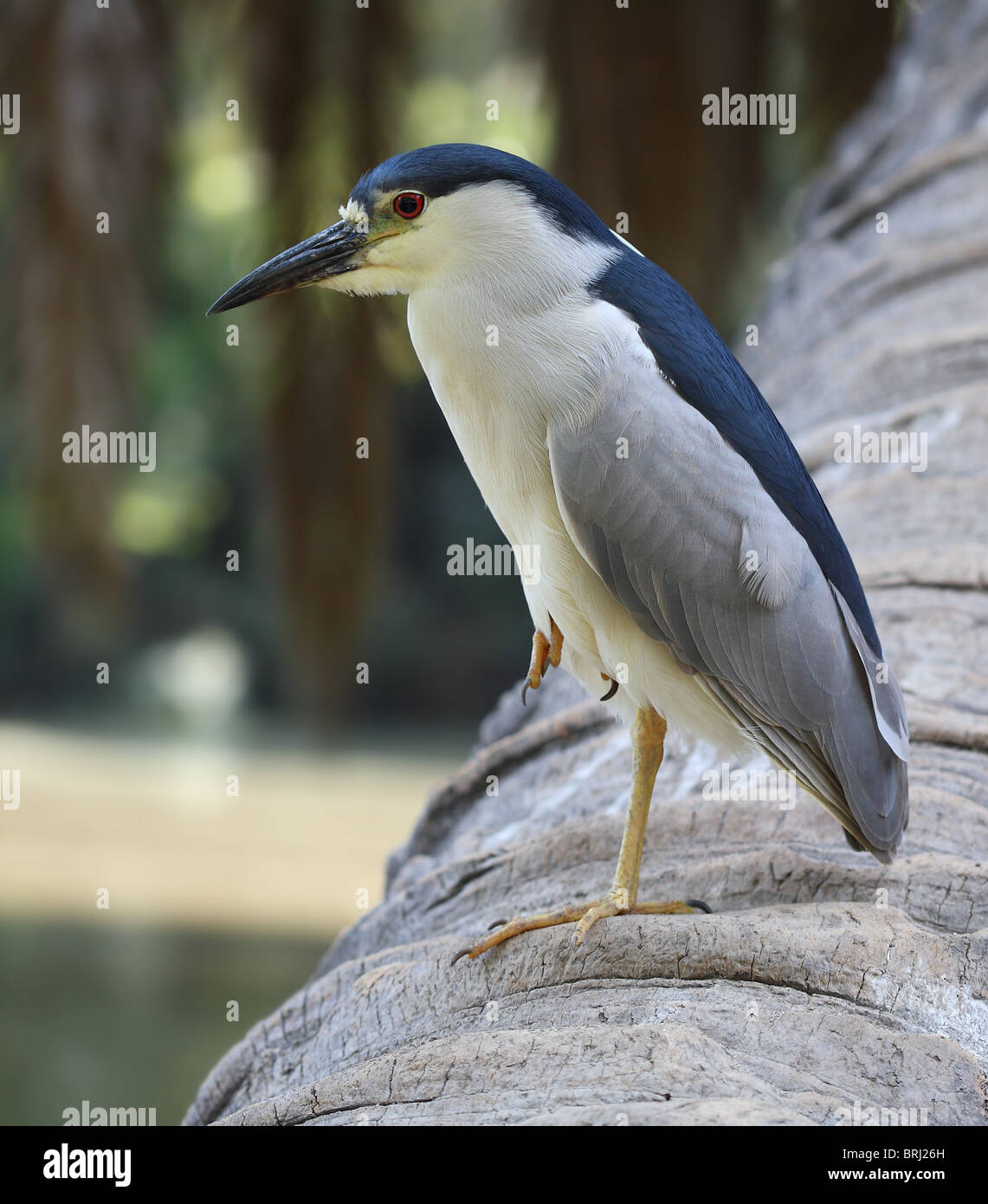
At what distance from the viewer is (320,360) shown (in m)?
4.95

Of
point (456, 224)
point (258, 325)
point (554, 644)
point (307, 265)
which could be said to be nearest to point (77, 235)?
point (258, 325)

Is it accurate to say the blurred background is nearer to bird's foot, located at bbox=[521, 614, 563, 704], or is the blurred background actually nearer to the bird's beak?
bird's foot, located at bbox=[521, 614, 563, 704]

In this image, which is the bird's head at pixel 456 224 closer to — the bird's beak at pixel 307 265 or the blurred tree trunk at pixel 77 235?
the bird's beak at pixel 307 265

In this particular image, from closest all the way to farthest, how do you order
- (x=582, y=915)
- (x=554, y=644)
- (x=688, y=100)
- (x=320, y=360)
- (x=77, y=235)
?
(x=582, y=915) → (x=554, y=644) → (x=77, y=235) → (x=320, y=360) → (x=688, y=100)

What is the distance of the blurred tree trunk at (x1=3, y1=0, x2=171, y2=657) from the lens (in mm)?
3980

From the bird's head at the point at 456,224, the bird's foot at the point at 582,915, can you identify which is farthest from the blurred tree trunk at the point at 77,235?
the bird's foot at the point at 582,915

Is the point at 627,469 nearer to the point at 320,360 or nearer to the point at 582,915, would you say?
the point at 582,915

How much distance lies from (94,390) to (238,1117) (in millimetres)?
2873

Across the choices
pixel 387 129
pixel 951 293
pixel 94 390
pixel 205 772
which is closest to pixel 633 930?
pixel 951 293

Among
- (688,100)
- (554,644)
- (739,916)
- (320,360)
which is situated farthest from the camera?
(688,100)

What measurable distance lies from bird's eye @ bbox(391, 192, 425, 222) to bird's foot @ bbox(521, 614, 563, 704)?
64 centimetres

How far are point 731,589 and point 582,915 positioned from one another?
20.3 inches

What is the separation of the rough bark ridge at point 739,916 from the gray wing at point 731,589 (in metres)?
0.17

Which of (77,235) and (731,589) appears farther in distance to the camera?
(77,235)
